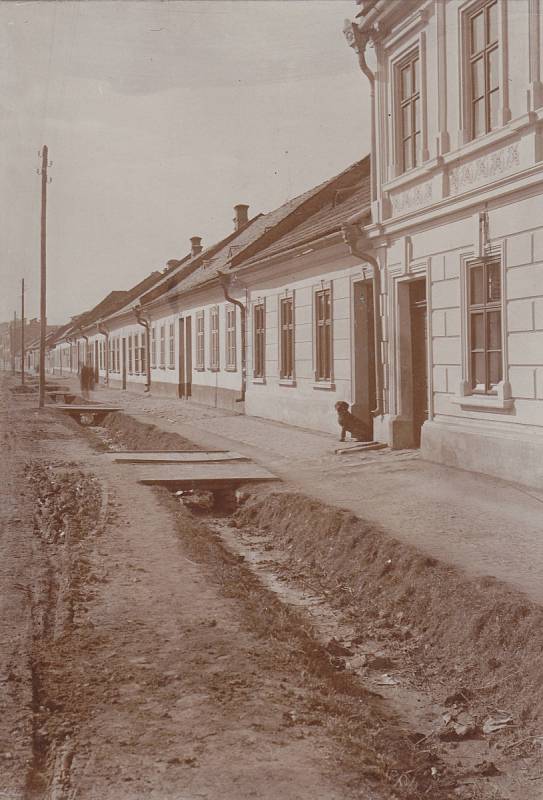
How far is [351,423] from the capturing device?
13938mm

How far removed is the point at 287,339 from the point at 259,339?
7.38 ft

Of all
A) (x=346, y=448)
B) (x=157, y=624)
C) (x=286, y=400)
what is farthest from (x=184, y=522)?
(x=286, y=400)

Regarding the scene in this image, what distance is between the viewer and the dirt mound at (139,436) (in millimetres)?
15414

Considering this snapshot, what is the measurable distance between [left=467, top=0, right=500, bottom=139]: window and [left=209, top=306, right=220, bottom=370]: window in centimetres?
1499

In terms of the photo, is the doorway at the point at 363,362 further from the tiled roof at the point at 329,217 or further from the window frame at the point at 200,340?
the window frame at the point at 200,340

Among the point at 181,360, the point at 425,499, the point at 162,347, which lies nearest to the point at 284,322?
the point at 425,499

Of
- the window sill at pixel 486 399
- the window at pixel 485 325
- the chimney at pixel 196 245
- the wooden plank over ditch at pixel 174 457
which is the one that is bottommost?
the wooden plank over ditch at pixel 174 457

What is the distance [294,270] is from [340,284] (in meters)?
2.50

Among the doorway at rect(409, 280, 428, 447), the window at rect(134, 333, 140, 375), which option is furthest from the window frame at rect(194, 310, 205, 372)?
the doorway at rect(409, 280, 428, 447)

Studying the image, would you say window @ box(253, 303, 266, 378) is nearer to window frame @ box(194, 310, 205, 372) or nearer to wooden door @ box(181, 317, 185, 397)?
window frame @ box(194, 310, 205, 372)

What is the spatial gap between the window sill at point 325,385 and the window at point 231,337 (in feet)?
21.8

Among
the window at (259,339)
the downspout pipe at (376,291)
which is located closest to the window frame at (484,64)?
the downspout pipe at (376,291)

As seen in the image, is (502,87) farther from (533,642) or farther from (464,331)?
(533,642)

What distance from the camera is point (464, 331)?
1059 centimetres
